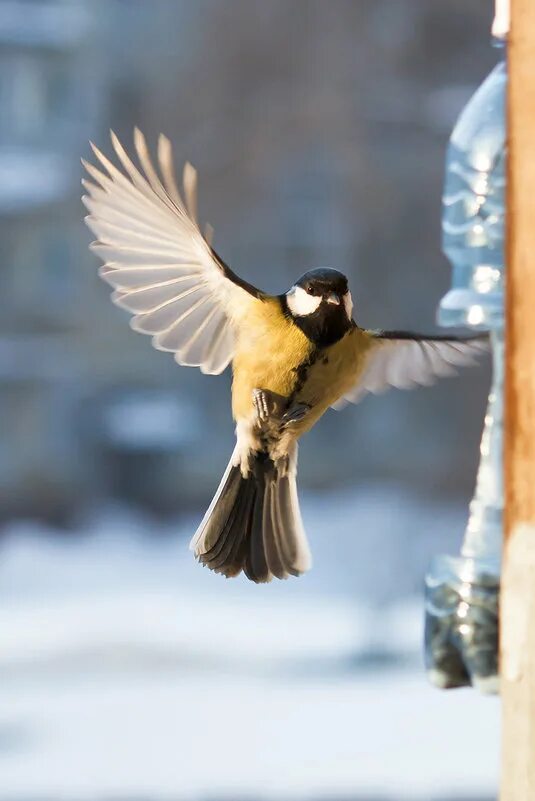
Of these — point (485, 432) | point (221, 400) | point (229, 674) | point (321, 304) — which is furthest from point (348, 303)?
point (221, 400)

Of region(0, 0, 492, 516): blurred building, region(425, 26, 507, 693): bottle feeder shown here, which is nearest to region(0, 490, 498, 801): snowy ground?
region(0, 0, 492, 516): blurred building

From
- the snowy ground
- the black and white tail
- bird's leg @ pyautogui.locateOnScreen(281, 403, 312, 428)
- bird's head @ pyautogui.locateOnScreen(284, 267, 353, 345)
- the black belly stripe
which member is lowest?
the snowy ground

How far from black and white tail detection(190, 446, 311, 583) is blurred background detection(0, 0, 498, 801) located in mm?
2329

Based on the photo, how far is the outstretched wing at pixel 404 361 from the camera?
0.80m

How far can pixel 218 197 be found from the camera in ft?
11.1

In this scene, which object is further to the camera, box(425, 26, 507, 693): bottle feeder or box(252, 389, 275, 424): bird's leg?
box(425, 26, 507, 693): bottle feeder

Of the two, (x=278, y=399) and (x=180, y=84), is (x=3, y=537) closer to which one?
(x=180, y=84)

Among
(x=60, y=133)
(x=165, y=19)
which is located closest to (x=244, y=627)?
(x=60, y=133)

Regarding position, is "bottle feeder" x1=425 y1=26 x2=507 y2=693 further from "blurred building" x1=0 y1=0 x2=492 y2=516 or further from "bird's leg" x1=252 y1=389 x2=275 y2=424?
"blurred building" x1=0 y1=0 x2=492 y2=516

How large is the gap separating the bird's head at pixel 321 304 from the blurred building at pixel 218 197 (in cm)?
255

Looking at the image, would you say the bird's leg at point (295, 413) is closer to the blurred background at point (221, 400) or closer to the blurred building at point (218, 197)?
the blurred background at point (221, 400)

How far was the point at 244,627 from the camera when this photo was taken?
337 cm

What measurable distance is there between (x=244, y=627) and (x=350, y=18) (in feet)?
5.37

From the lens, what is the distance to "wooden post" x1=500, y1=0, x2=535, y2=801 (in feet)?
2.29
